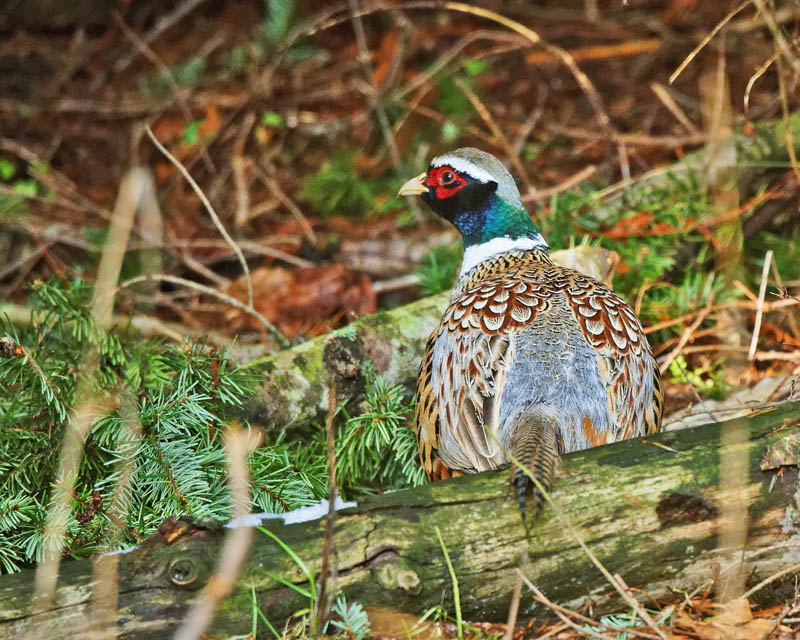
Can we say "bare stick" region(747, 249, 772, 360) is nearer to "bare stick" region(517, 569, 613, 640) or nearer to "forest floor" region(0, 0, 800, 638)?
"forest floor" region(0, 0, 800, 638)

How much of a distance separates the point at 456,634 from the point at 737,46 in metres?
7.22

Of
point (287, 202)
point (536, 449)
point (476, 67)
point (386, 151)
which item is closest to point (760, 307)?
point (536, 449)

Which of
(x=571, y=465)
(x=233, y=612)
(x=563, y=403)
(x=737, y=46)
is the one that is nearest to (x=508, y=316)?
(x=563, y=403)

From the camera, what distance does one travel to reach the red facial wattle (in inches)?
186

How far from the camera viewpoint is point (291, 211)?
753cm

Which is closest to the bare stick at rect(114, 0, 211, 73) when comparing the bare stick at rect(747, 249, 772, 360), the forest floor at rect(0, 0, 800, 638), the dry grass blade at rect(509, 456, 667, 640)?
the forest floor at rect(0, 0, 800, 638)

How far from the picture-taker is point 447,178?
15.6ft

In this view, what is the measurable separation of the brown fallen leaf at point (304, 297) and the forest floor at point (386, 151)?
16mm

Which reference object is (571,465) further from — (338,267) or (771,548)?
(338,267)

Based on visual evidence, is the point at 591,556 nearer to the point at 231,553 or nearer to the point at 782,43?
the point at 231,553

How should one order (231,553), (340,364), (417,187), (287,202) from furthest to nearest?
1. (287,202)
2. (417,187)
3. (340,364)
4. (231,553)

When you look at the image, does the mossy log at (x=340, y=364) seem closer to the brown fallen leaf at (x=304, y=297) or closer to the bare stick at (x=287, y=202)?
the brown fallen leaf at (x=304, y=297)

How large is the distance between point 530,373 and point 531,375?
11 millimetres

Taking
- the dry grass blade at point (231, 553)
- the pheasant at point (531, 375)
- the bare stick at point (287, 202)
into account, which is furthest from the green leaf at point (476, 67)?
the dry grass blade at point (231, 553)
